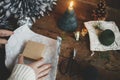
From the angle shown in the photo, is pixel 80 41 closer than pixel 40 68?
No

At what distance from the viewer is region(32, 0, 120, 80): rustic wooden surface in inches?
33.8

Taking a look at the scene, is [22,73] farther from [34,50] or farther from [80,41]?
[80,41]

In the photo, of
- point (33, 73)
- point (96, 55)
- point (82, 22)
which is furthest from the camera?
point (82, 22)

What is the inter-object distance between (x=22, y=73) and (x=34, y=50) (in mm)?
105

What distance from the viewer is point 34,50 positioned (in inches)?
32.3

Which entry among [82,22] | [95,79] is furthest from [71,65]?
[82,22]

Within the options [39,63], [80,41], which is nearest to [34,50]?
[39,63]

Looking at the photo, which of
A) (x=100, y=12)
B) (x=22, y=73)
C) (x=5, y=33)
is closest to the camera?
(x=22, y=73)

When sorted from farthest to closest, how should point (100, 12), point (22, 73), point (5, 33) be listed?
1. point (100, 12)
2. point (5, 33)
3. point (22, 73)

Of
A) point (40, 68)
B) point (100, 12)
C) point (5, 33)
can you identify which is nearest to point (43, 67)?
point (40, 68)

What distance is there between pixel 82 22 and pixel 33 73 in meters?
0.34

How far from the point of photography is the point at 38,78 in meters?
0.79

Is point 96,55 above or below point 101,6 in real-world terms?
below

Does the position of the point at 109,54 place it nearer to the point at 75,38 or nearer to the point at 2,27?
the point at 75,38
